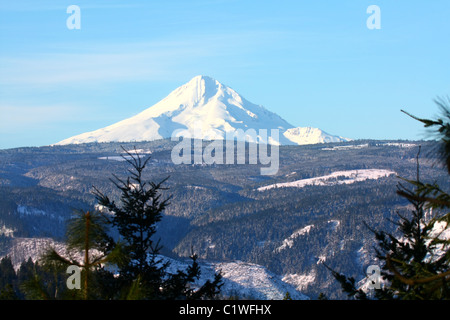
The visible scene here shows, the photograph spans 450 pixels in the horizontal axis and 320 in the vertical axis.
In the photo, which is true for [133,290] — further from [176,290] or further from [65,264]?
[176,290]

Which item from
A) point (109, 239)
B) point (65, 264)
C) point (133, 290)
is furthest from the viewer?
point (109, 239)

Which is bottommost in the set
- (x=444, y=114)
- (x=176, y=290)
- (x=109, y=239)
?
(x=176, y=290)

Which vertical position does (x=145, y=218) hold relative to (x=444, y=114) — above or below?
below

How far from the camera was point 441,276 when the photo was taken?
12078mm
